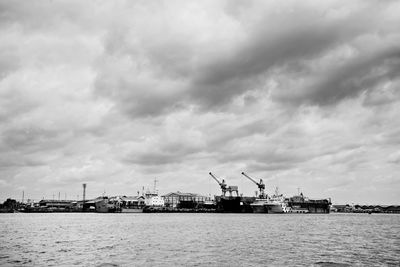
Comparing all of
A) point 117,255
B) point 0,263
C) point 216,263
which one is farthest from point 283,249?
point 0,263

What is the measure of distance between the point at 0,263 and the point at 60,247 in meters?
14.3

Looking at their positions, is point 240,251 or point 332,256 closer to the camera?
point 332,256

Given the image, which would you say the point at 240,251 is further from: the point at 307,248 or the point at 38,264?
the point at 38,264

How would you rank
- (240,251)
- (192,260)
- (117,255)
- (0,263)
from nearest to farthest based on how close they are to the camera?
(0,263)
(192,260)
(117,255)
(240,251)

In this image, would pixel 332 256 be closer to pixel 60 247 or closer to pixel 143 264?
pixel 143 264

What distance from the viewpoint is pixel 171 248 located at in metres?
47.2

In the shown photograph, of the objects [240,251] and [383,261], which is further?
[240,251]

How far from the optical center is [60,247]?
48.8 m

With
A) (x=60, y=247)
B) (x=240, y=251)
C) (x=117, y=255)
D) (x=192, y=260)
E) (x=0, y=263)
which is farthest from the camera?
(x=60, y=247)

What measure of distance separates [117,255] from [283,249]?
19.8m

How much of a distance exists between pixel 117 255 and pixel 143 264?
7208 millimetres

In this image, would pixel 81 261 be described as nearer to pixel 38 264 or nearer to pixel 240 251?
pixel 38 264

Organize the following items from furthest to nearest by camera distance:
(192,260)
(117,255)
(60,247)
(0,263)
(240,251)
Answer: (60,247)
(240,251)
(117,255)
(192,260)
(0,263)

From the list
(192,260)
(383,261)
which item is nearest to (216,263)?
(192,260)
